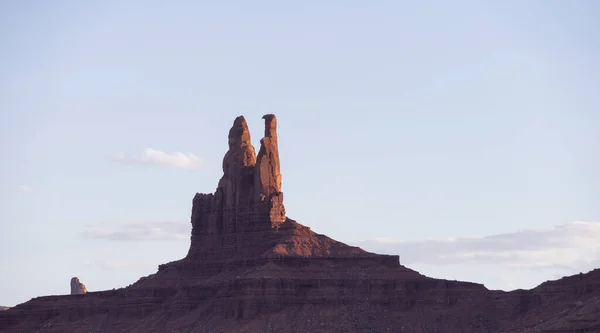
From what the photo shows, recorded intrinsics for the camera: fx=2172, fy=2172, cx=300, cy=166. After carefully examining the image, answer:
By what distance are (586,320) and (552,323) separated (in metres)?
10.7

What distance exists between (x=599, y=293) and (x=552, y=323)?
405 inches

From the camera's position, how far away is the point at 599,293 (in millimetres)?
193875

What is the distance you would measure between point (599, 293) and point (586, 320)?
19505mm

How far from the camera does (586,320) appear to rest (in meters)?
175

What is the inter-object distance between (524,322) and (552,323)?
48.2 feet

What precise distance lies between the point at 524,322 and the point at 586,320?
25315 mm

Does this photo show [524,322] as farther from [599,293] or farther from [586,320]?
[586,320]

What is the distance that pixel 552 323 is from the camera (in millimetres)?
185250

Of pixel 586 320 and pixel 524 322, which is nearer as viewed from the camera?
pixel 586 320

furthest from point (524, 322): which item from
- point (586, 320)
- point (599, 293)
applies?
point (586, 320)

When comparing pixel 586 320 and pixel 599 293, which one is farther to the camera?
pixel 599 293

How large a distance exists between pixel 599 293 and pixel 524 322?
357 inches

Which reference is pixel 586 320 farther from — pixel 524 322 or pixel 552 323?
pixel 524 322

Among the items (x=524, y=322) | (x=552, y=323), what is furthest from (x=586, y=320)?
(x=524, y=322)
